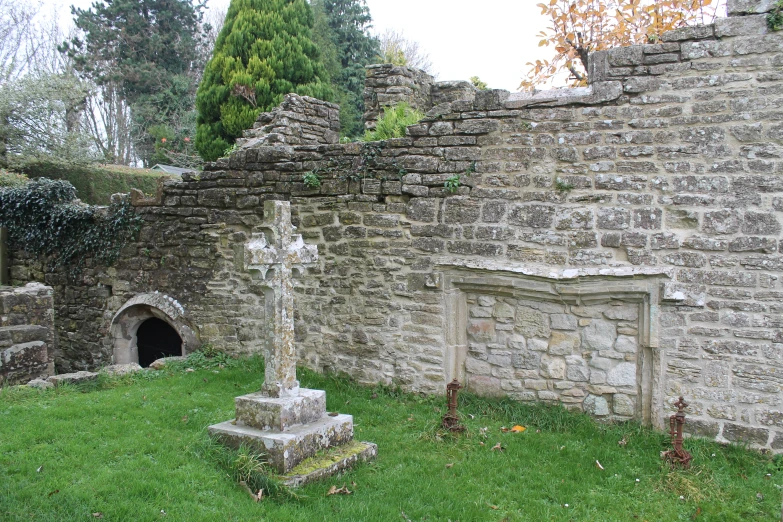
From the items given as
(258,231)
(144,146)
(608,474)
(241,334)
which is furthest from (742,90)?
(144,146)

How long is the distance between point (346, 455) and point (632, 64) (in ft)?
14.7

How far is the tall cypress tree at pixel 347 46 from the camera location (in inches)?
840

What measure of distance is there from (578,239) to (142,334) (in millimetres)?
6716

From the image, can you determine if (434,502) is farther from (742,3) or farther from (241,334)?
(742,3)

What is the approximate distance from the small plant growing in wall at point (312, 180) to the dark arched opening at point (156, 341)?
335 centimetres

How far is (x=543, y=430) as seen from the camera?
5871mm

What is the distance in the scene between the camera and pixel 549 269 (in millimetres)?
6012

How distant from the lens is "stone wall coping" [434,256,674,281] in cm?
566

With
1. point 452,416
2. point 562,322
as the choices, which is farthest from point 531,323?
point 452,416

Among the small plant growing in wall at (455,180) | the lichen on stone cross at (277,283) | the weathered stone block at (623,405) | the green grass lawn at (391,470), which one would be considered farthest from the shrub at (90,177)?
the weathered stone block at (623,405)

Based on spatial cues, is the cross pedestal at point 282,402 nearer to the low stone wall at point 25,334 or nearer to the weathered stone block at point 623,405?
the weathered stone block at point 623,405

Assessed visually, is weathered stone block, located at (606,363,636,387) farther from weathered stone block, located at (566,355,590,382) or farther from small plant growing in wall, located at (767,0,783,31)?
small plant growing in wall, located at (767,0,783,31)

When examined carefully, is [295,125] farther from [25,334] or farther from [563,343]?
[563,343]

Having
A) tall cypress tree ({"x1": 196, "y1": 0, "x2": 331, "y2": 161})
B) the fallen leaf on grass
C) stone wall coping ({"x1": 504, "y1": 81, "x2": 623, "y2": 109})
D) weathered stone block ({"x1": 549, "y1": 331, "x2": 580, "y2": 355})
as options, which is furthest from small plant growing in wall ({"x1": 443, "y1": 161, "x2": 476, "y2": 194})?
tall cypress tree ({"x1": 196, "y1": 0, "x2": 331, "y2": 161})
